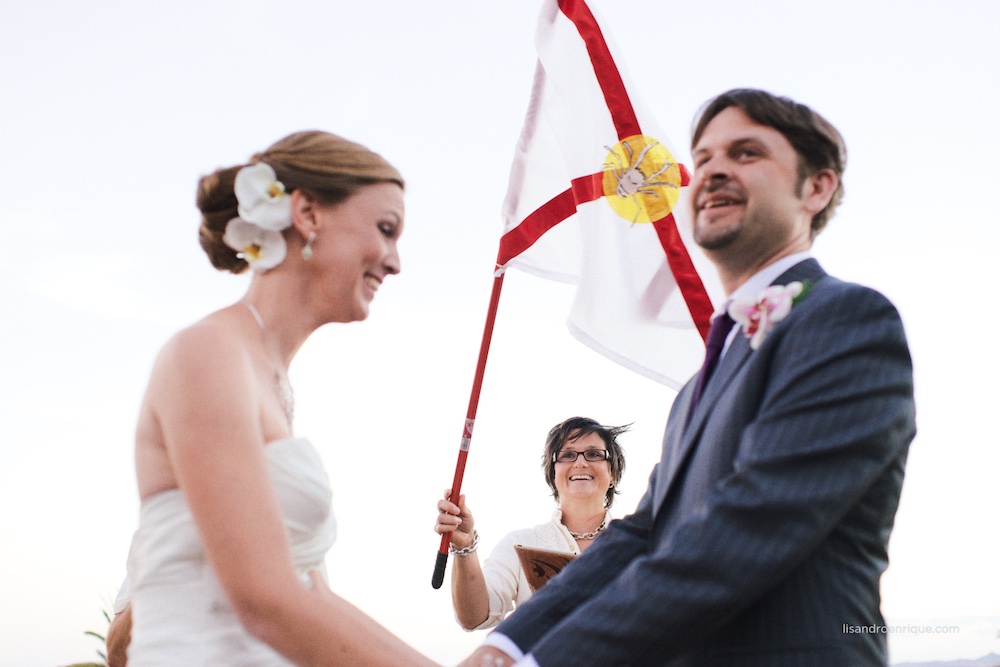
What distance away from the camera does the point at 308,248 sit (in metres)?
3.02

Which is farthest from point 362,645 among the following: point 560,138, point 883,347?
point 560,138

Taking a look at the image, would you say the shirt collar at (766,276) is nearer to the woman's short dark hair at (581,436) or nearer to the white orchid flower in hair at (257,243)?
the white orchid flower in hair at (257,243)

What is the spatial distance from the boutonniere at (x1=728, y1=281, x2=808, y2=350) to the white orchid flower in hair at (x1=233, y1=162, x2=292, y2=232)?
1.34 meters

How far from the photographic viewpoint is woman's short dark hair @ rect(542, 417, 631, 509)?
662 centimetres

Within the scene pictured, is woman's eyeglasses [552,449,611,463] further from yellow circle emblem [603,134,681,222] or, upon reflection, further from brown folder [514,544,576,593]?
yellow circle emblem [603,134,681,222]

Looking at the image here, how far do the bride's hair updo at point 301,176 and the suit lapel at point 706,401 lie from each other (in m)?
1.16

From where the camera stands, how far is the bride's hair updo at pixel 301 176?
121 inches

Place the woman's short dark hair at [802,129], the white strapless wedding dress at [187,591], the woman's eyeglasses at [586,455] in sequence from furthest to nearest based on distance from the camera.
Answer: the woman's eyeglasses at [586,455], the woman's short dark hair at [802,129], the white strapless wedding dress at [187,591]

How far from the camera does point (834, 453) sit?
2455 mm

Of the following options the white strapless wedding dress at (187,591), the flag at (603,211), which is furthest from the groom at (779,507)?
the flag at (603,211)

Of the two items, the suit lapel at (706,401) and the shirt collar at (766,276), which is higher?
the shirt collar at (766,276)

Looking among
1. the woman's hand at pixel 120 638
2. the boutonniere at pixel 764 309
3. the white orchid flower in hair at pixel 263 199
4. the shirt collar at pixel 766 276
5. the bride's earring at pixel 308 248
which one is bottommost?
the woman's hand at pixel 120 638

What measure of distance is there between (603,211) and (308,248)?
3107 mm

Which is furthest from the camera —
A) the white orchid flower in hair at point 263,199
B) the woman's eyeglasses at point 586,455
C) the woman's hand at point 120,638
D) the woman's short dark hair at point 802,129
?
the woman's eyeglasses at point 586,455
